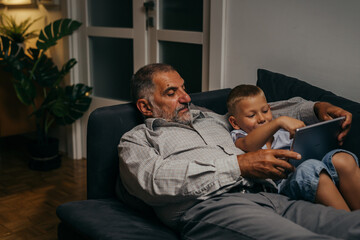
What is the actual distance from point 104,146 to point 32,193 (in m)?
1.44

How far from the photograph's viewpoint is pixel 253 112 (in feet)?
A: 5.75

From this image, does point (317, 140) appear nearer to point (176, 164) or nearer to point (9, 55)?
point (176, 164)

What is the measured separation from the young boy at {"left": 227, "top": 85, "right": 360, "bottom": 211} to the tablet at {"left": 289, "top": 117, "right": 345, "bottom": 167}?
44 millimetres

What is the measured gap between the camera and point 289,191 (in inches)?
60.6

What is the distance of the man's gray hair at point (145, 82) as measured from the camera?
1.82m

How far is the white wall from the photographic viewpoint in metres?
2.10

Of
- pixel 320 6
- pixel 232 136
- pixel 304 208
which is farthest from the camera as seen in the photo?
pixel 320 6

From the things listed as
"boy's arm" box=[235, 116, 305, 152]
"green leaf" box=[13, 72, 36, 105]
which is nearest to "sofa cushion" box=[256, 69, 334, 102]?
"boy's arm" box=[235, 116, 305, 152]

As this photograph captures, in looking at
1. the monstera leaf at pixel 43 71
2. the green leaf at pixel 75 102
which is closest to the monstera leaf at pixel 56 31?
the monstera leaf at pixel 43 71

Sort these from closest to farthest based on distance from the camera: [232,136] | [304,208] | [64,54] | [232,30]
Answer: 1. [304,208]
2. [232,136]
3. [232,30]
4. [64,54]

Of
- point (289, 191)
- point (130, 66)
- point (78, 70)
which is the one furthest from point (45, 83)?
point (289, 191)

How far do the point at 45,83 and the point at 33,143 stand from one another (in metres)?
0.50

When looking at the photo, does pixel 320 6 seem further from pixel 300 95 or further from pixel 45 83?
pixel 45 83

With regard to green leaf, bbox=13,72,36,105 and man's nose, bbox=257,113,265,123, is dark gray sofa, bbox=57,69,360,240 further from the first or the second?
green leaf, bbox=13,72,36,105
